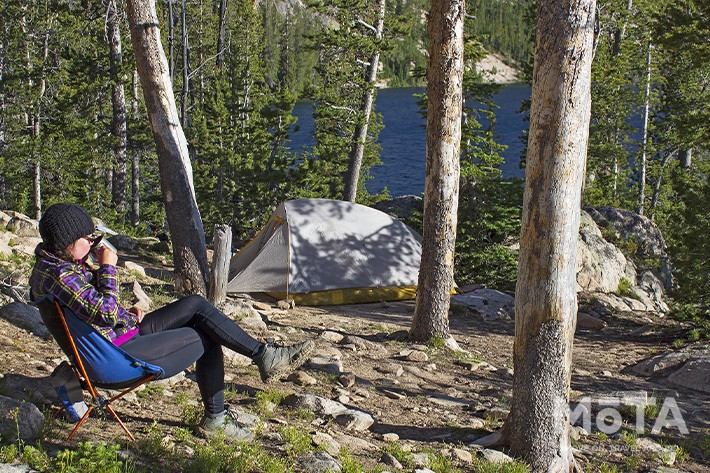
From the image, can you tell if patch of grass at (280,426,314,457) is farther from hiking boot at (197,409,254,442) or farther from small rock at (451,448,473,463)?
small rock at (451,448,473,463)

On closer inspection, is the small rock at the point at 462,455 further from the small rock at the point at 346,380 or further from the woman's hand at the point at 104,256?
the woman's hand at the point at 104,256

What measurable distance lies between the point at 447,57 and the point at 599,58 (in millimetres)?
19813

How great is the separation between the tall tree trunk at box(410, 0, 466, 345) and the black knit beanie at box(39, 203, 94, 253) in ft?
14.2

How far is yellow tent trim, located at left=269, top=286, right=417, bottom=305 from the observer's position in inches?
415

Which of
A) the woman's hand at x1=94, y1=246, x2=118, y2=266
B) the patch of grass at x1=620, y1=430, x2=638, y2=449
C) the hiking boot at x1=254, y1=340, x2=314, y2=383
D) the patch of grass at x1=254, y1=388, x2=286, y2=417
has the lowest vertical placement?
the patch of grass at x1=620, y1=430, x2=638, y2=449

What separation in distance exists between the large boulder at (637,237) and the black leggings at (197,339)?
40.9 feet

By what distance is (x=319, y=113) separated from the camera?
60.9ft

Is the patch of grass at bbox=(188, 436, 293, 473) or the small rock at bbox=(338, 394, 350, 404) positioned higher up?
the patch of grass at bbox=(188, 436, 293, 473)

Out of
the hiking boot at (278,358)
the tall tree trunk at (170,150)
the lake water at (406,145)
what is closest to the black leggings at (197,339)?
the hiking boot at (278,358)

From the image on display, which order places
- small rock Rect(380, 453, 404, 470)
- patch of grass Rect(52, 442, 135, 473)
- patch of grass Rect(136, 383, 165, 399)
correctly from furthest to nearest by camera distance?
patch of grass Rect(136, 383, 165, 399)
small rock Rect(380, 453, 404, 470)
patch of grass Rect(52, 442, 135, 473)

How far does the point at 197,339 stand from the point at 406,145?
43591 millimetres

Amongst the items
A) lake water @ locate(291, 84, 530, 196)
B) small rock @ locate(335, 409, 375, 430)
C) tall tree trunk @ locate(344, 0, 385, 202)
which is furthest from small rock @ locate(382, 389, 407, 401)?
lake water @ locate(291, 84, 530, 196)

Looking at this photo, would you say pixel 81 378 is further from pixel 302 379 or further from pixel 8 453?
pixel 302 379

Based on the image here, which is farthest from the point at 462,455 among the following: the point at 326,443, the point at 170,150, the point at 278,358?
the point at 170,150
